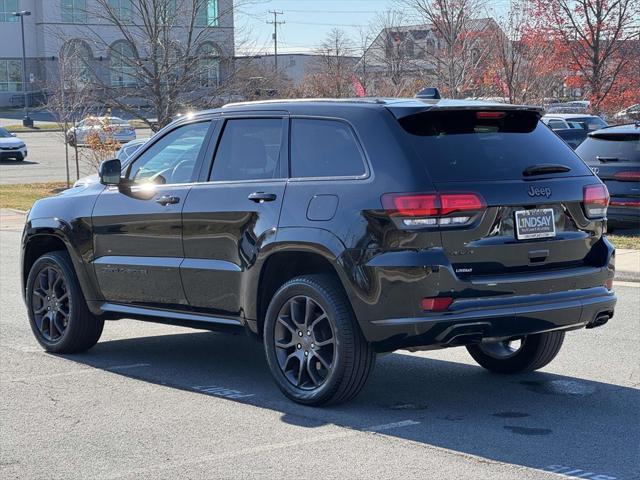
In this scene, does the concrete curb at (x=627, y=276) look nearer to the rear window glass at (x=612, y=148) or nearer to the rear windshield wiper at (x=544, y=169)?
the rear window glass at (x=612, y=148)

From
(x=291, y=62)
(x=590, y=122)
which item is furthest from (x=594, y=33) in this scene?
(x=291, y=62)

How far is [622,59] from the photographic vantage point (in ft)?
115

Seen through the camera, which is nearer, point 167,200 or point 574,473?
point 574,473

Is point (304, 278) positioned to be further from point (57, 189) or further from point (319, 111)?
point (57, 189)

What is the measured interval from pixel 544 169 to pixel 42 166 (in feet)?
126

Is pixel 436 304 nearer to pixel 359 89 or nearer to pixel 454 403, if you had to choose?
pixel 454 403

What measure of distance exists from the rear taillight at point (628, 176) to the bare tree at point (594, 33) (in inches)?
747

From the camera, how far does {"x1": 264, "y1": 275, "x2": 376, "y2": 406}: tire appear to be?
6543 mm

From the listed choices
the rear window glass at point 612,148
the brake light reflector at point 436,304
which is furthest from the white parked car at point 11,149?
the brake light reflector at point 436,304

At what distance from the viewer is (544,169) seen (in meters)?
6.79

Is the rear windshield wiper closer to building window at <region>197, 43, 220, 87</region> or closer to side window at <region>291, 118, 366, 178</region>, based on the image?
side window at <region>291, 118, 366, 178</region>

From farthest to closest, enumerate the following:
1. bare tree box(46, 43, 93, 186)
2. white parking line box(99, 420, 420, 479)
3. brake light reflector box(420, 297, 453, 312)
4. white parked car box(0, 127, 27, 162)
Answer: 1. white parked car box(0, 127, 27, 162)
2. bare tree box(46, 43, 93, 186)
3. brake light reflector box(420, 297, 453, 312)
4. white parking line box(99, 420, 420, 479)

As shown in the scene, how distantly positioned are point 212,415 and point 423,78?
2708cm

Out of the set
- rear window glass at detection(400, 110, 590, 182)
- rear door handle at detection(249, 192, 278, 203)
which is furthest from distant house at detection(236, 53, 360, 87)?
rear window glass at detection(400, 110, 590, 182)
